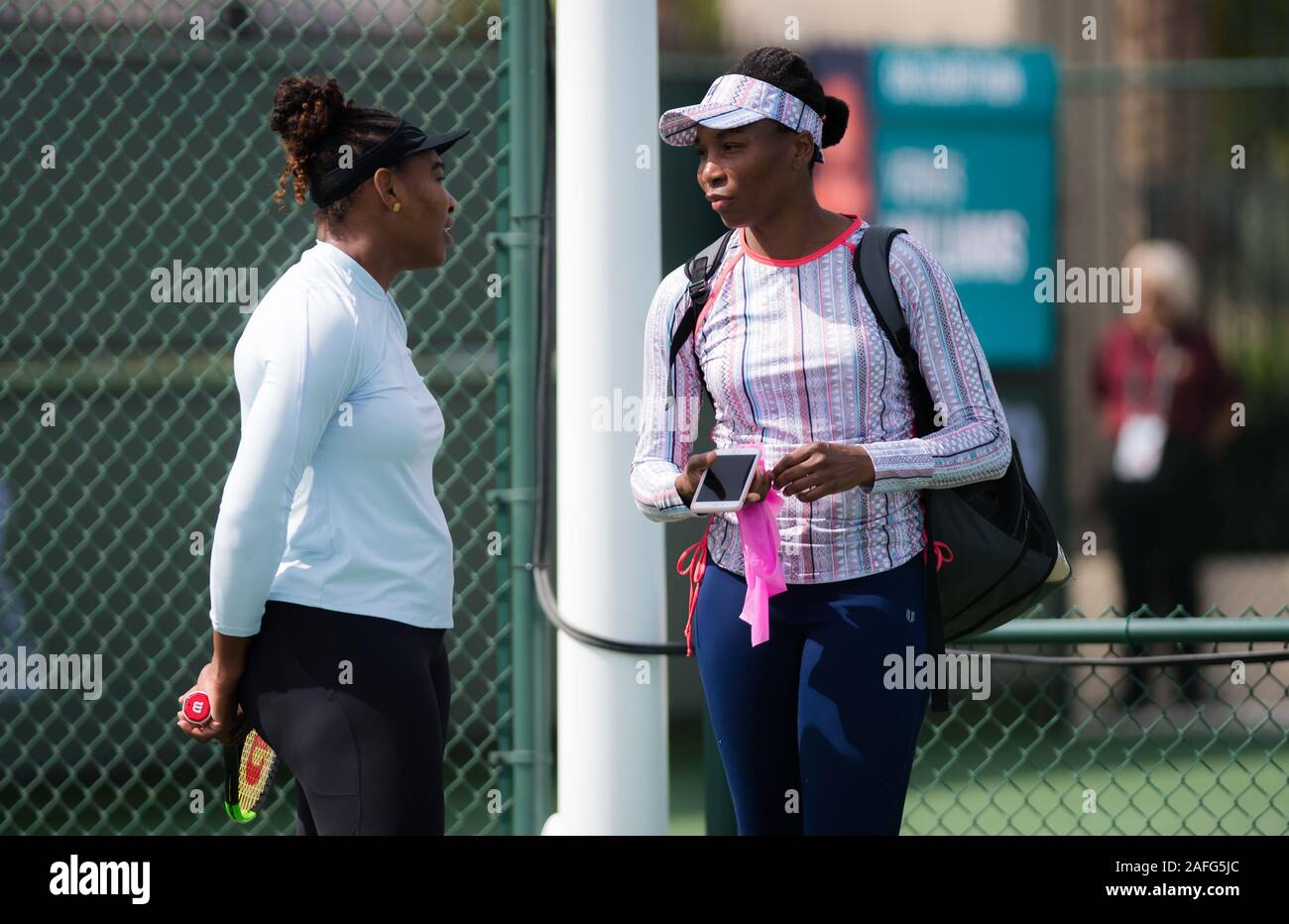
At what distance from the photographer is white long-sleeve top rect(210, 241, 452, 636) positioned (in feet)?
8.59

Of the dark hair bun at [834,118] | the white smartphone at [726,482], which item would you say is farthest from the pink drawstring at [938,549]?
the dark hair bun at [834,118]

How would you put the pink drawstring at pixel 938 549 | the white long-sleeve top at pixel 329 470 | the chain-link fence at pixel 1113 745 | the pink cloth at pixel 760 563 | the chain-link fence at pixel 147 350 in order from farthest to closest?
the chain-link fence at pixel 147 350, the chain-link fence at pixel 1113 745, the pink drawstring at pixel 938 549, the pink cloth at pixel 760 563, the white long-sleeve top at pixel 329 470

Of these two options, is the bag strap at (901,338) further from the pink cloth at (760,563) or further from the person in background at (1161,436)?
the person in background at (1161,436)

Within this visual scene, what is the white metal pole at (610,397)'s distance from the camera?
12.0 feet

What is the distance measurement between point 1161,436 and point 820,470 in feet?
17.1

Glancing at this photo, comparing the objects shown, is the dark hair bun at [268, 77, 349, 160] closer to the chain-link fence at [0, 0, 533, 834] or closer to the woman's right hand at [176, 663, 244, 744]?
the woman's right hand at [176, 663, 244, 744]

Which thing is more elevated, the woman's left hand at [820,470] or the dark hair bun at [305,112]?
the dark hair bun at [305,112]

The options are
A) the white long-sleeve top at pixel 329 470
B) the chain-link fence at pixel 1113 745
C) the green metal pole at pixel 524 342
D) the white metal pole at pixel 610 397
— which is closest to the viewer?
the white long-sleeve top at pixel 329 470

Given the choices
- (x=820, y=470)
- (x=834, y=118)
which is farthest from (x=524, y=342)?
(x=820, y=470)

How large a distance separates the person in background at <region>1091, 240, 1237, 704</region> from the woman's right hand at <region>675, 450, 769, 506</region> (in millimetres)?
5063

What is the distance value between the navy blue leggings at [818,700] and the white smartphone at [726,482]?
211 millimetres

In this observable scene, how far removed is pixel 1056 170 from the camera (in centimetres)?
743

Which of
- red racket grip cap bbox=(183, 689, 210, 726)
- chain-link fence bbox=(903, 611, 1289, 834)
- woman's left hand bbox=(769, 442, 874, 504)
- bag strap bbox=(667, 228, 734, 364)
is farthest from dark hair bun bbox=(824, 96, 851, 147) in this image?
red racket grip cap bbox=(183, 689, 210, 726)

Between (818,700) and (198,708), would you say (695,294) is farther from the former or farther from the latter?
(198,708)
